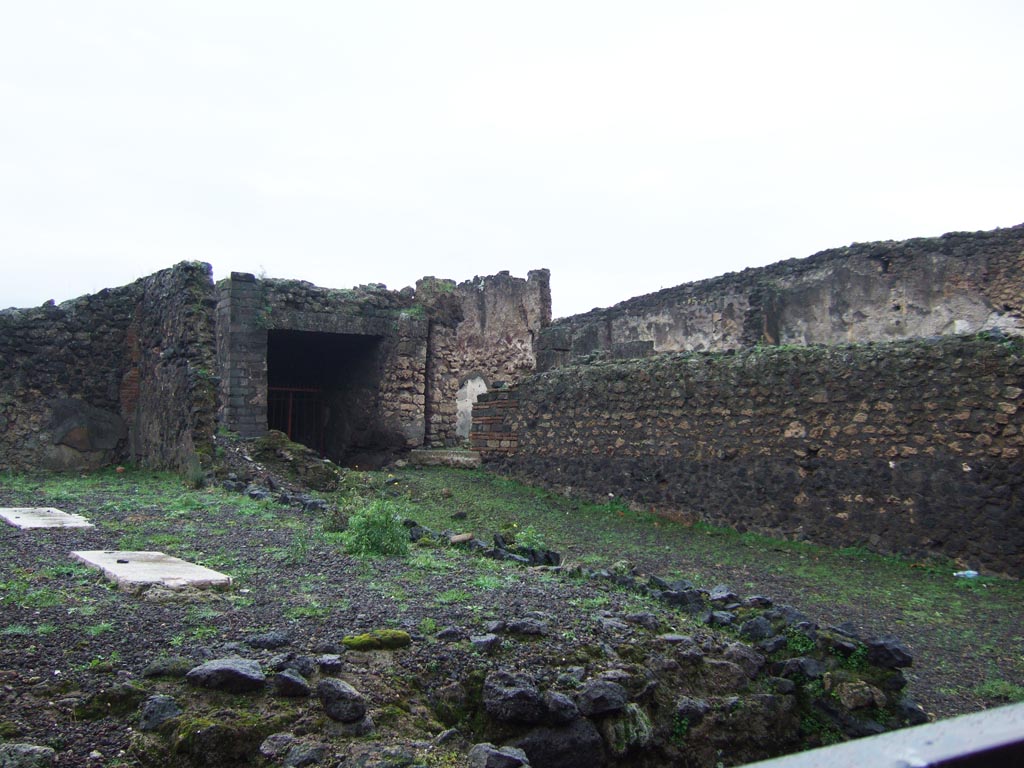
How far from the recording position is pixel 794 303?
1603cm

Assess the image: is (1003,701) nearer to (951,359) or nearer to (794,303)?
(951,359)

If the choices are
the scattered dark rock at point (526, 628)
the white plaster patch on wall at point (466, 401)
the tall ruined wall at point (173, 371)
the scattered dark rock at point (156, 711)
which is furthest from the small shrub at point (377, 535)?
the white plaster patch on wall at point (466, 401)

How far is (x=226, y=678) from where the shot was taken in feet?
9.57

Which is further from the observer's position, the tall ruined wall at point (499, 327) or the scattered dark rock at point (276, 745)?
the tall ruined wall at point (499, 327)

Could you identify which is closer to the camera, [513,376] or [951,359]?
[951,359]

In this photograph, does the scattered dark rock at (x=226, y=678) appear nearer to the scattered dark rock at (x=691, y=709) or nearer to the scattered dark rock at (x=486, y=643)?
→ the scattered dark rock at (x=486, y=643)

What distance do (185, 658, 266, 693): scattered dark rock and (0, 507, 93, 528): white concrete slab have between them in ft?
12.3

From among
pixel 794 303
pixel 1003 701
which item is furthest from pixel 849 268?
pixel 1003 701

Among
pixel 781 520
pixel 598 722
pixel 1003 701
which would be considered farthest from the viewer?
pixel 781 520

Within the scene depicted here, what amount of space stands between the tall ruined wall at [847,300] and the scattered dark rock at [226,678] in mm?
10013

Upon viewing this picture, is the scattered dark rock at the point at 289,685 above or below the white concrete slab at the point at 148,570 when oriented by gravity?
below

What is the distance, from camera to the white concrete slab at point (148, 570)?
4125mm

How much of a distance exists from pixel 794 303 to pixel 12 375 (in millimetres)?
12588

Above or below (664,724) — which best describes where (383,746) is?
above
